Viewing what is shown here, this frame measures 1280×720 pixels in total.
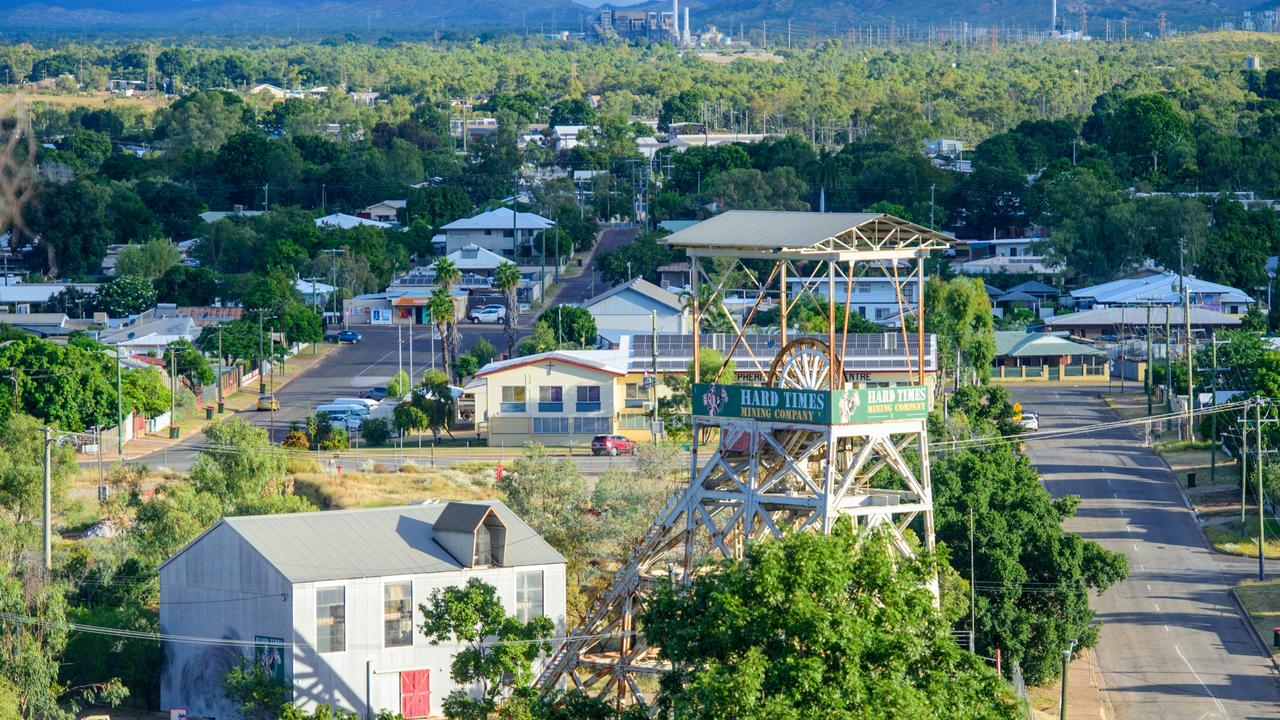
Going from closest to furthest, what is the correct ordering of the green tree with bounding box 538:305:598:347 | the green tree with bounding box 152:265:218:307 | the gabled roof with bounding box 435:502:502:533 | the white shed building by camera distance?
the white shed building → the gabled roof with bounding box 435:502:502:533 → the green tree with bounding box 538:305:598:347 → the green tree with bounding box 152:265:218:307

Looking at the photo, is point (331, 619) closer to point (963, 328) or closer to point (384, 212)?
point (963, 328)

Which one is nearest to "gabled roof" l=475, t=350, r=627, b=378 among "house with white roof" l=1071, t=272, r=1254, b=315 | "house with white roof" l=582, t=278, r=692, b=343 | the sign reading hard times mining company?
"house with white roof" l=582, t=278, r=692, b=343

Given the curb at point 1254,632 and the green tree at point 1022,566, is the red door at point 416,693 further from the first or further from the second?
the curb at point 1254,632

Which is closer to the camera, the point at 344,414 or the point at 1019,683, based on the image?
the point at 1019,683

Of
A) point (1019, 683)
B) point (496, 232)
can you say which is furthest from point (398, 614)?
point (496, 232)

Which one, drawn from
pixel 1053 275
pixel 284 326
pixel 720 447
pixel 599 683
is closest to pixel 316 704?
pixel 599 683

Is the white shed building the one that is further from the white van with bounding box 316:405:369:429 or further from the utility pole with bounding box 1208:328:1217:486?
the white van with bounding box 316:405:369:429

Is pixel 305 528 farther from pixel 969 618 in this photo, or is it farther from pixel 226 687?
pixel 969 618
